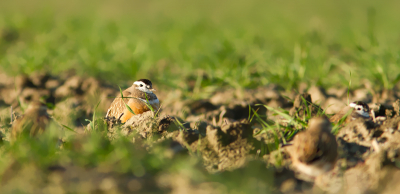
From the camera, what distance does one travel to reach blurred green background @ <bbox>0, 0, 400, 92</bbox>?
6730 millimetres

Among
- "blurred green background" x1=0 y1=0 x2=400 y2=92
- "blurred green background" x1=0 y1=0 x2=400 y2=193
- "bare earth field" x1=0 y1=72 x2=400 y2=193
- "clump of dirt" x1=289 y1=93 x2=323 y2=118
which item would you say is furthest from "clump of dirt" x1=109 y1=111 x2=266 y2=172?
"blurred green background" x1=0 y1=0 x2=400 y2=92

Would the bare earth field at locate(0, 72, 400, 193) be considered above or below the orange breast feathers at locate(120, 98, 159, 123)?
below

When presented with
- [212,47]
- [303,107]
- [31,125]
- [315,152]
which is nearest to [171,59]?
[212,47]

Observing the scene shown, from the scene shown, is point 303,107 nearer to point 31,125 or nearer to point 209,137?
point 209,137

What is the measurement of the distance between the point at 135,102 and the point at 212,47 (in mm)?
3961

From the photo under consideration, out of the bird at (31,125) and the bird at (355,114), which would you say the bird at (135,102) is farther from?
the bird at (355,114)

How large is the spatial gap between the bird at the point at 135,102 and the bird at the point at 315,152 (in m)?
1.88

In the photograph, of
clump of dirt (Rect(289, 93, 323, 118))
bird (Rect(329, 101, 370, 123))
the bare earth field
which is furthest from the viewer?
clump of dirt (Rect(289, 93, 323, 118))

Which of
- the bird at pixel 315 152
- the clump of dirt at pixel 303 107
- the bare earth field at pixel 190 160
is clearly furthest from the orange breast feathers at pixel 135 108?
the bird at pixel 315 152

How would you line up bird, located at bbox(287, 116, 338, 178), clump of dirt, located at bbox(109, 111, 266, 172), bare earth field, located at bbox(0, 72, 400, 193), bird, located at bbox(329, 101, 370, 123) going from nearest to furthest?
bare earth field, located at bbox(0, 72, 400, 193) → bird, located at bbox(287, 116, 338, 178) → clump of dirt, located at bbox(109, 111, 266, 172) → bird, located at bbox(329, 101, 370, 123)

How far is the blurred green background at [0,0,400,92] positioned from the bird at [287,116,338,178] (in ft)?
10.9

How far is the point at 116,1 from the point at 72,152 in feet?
49.3

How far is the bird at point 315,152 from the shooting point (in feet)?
10.1

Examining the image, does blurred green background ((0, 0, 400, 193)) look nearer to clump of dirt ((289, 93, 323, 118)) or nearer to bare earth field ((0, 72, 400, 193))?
bare earth field ((0, 72, 400, 193))
